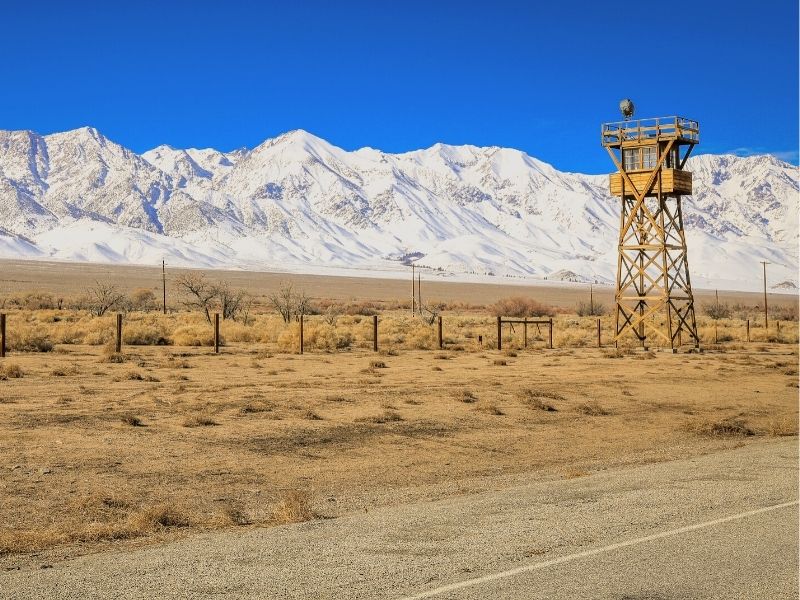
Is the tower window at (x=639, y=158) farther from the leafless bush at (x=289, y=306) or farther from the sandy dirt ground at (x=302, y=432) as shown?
the leafless bush at (x=289, y=306)

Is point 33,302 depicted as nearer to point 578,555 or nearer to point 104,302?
point 104,302

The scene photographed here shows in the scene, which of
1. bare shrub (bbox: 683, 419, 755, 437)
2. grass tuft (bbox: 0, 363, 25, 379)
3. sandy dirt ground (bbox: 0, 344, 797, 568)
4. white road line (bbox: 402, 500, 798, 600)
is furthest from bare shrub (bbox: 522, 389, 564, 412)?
grass tuft (bbox: 0, 363, 25, 379)

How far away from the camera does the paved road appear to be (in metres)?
7.00

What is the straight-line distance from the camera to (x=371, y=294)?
439ft

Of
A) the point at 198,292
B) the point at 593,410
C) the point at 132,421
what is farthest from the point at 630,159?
the point at 198,292

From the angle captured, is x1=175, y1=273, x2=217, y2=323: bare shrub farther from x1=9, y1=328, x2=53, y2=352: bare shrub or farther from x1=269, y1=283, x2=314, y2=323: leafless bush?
x1=9, y1=328, x2=53, y2=352: bare shrub

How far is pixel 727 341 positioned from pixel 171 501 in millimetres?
41002

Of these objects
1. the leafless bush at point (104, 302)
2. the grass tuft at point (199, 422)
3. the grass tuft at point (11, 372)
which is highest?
the leafless bush at point (104, 302)

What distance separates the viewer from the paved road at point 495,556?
23.0ft

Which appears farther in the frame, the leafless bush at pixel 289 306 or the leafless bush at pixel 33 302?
the leafless bush at pixel 33 302

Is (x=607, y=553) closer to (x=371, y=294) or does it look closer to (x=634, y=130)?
(x=634, y=130)

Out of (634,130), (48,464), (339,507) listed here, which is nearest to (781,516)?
(339,507)

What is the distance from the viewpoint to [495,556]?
7.93 meters

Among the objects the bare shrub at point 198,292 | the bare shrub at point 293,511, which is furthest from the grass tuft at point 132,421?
the bare shrub at point 198,292
